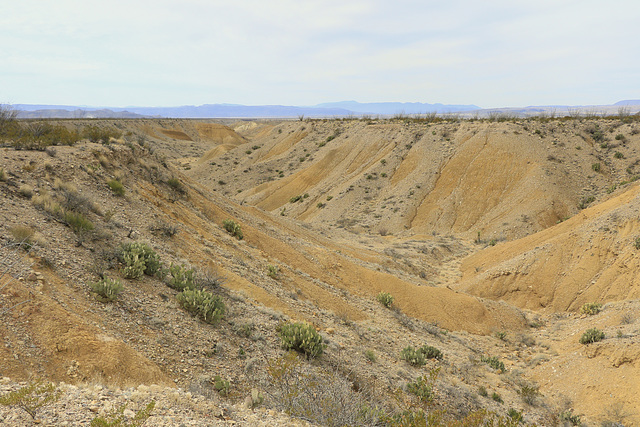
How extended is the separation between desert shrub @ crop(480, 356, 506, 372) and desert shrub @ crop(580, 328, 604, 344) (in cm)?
250

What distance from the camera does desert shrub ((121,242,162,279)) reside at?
7.40 m

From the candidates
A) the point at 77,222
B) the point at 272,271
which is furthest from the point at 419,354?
the point at 77,222

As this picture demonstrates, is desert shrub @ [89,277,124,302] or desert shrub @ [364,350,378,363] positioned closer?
desert shrub @ [89,277,124,302]

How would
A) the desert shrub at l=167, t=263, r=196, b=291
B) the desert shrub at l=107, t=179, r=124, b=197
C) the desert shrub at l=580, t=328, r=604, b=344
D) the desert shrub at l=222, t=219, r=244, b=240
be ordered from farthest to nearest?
the desert shrub at l=222, t=219, r=244, b=240, the desert shrub at l=107, t=179, r=124, b=197, the desert shrub at l=580, t=328, r=604, b=344, the desert shrub at l=167, t=263, r=196, b=291

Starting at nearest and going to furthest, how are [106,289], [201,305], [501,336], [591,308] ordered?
[106,289] < [201,305] < [501,336] < [591,308]

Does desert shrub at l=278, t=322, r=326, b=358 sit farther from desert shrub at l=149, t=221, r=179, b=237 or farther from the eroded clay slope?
the eroded clay slope

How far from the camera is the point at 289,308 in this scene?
9.52m

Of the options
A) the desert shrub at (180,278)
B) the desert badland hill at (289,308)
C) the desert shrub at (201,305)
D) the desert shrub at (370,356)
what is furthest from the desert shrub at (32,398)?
the desert shrub at (370,356)

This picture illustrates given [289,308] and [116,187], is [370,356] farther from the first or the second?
[116,187]

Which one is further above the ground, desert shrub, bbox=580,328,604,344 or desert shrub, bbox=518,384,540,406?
desert shrub, bbox=580,328,604,344

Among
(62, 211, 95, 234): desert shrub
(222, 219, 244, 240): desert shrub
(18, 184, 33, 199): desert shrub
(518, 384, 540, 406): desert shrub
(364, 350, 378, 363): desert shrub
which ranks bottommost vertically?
(518, 384, 540, 406): desert shrub

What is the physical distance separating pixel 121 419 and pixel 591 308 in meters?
15.7

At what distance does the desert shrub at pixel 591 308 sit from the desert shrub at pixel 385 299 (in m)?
7.41

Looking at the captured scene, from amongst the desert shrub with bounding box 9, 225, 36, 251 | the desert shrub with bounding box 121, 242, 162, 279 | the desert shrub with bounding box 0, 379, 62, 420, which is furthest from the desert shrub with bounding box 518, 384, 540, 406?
the desert shrub with bounding box 9, 225, 36, 251
